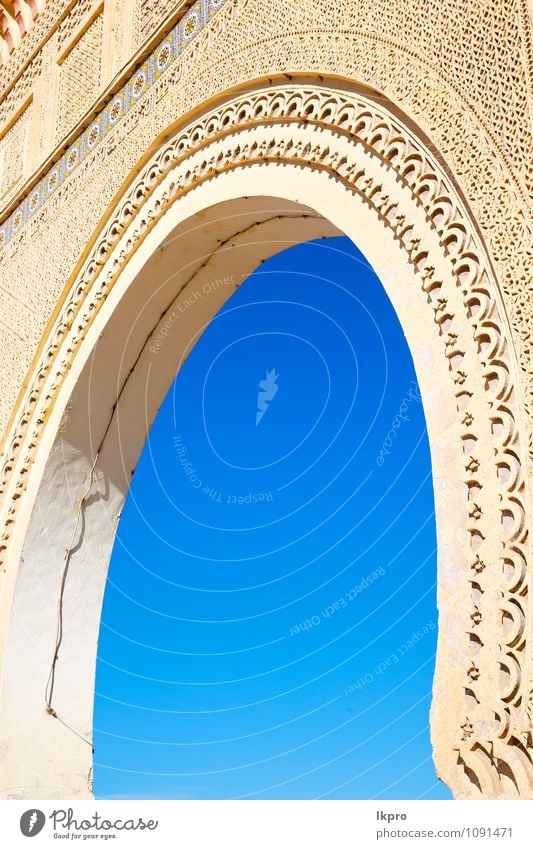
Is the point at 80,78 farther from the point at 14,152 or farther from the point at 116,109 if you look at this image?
the point at 14,152

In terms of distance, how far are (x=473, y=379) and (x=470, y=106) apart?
0.46 metres

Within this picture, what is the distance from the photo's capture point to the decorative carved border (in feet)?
4.23

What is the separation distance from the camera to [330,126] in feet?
6.47

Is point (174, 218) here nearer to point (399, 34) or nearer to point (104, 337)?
point (104, 337)

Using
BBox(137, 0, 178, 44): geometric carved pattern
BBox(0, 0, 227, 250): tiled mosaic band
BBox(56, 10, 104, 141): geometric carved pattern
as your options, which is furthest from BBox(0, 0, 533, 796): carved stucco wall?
BBox(56, 10, 104, 141): geometric carved pattern

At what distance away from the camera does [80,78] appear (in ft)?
10.7

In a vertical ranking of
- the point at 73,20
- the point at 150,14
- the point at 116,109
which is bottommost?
the point at 116,109

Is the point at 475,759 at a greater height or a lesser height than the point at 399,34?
lesser

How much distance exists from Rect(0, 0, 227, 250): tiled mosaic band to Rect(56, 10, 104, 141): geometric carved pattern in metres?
0.12

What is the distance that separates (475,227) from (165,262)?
51.5 inches

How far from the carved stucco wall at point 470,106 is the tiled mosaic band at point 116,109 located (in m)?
0.15

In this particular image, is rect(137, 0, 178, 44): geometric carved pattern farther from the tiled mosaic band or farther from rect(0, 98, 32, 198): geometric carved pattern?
rect(0, 98, 32, 198): geometric carved pattern
